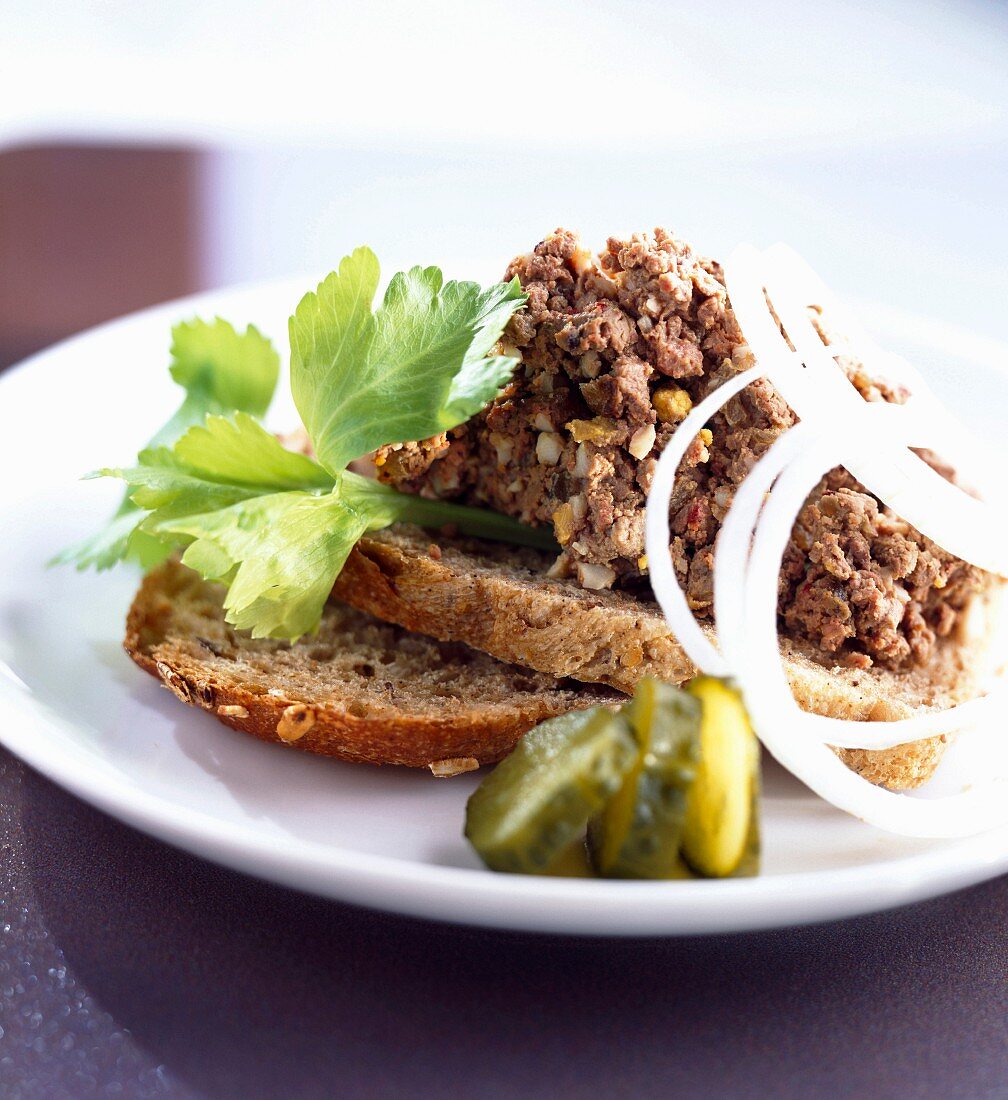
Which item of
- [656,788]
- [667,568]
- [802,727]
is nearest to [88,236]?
[667,568]

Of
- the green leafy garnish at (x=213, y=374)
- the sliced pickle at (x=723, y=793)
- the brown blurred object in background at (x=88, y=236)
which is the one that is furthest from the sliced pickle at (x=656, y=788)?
the brown blurred object in background at (x=88, y=236)

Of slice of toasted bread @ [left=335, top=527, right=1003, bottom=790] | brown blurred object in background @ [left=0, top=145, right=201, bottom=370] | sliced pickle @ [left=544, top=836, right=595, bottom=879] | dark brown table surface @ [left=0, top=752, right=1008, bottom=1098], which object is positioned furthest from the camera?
brown blurred object in background @ [left=0, top=145, right=201, bottom=370]

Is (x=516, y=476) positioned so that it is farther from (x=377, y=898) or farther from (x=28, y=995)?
(x=28, y=995)

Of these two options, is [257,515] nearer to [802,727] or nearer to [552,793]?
[552,793]

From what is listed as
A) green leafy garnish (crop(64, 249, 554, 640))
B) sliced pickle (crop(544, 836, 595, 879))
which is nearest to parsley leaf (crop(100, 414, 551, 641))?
green leafy garnish (crop(64, 249, 554, 640))

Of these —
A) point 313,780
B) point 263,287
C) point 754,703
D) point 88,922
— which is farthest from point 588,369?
point 263,287

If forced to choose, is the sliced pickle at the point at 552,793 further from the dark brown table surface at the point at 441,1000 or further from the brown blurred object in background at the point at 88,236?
the brown blurred object in background at the point at 88,236

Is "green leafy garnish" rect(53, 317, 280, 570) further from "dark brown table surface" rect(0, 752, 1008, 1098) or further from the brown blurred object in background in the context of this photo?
the brown blurred object in background
